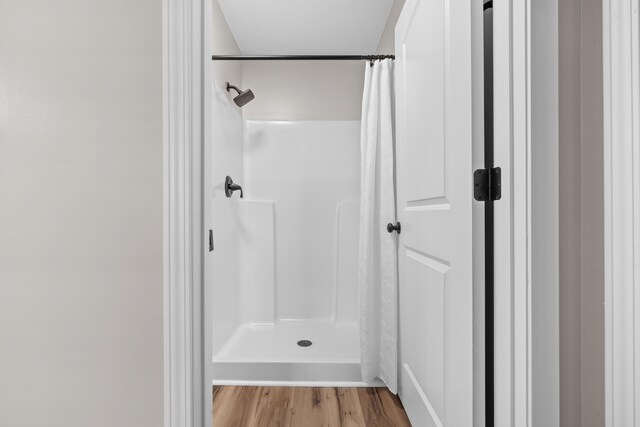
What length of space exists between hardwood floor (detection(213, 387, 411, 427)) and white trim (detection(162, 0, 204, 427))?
798mm

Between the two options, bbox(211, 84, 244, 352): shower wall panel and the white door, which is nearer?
the white door

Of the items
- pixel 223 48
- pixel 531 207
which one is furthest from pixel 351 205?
pixel 531 207

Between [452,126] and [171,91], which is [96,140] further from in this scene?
[452,126]

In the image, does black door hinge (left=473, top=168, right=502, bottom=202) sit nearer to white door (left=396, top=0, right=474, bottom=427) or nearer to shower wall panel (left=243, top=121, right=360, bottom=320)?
white door (left=396, top=0, right=474, bottom=427)

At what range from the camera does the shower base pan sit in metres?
1.77

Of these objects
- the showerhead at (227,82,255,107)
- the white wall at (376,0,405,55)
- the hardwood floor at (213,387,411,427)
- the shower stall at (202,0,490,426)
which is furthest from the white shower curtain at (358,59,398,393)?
the showerhead at (227,82,255,107)

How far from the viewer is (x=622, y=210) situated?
1.78ft

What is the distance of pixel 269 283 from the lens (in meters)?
2.55

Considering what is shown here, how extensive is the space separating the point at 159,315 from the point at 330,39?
7.74 ft

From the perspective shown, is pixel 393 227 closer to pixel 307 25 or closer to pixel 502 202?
pixel 502 202

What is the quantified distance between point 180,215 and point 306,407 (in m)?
1.21

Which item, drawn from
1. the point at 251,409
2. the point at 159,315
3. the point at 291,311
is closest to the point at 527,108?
the point at 159,315

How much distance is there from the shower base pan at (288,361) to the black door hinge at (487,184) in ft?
4.17

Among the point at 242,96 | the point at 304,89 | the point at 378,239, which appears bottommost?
the point at 378,239
